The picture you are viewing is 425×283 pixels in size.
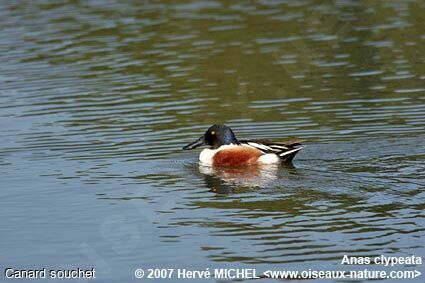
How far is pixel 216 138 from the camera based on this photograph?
15.4 m

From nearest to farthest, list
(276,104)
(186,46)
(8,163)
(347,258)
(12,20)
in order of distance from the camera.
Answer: (347,258) < (8,163) < (276,104) < (186,46) < (12,20)

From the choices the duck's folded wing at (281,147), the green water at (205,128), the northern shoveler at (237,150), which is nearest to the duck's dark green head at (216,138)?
the northern shoveler at (237,150)

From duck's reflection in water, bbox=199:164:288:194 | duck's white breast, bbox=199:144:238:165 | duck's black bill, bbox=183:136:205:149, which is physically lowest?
duck's reflection in water, bbox=199:164:288:194

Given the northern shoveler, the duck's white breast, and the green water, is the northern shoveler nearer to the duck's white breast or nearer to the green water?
the duck's white breast

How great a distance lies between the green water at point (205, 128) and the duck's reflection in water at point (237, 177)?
53 mm

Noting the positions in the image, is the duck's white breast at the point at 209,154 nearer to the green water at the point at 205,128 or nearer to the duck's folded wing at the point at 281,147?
the green water at the point at 205,128

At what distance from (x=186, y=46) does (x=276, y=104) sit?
6223 millimetres

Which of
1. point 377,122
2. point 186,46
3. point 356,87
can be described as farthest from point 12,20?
point 377,122

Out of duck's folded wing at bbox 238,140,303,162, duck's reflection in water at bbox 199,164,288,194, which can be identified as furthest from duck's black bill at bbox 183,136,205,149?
duck's folded wing at bbox 238,140,303,162

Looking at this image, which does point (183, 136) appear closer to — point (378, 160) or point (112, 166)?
point (112, 166)

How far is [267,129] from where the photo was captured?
16734 mm

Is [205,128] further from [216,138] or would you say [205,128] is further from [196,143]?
[216,138]

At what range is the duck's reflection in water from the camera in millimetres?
13938

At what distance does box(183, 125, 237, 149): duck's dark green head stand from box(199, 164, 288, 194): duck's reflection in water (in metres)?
0.37
